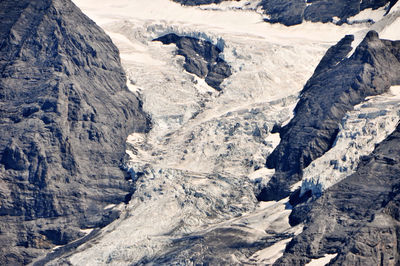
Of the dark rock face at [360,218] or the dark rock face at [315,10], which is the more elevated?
the dark rock face at [315,10]

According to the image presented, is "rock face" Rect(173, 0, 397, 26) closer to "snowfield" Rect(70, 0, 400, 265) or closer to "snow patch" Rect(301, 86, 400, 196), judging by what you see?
"snowfield" Rect(70, 0, 400, 265)

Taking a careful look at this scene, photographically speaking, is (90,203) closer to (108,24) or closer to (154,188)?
(154,188)

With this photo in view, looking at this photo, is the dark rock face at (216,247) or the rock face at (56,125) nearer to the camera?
the dark rock face at (216,247)

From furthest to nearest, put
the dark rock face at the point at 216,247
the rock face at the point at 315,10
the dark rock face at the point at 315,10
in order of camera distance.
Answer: the dark rock face at the point at 315,10 < the rock face at the point at 315,10 < the dark rock face at the point at 216,247

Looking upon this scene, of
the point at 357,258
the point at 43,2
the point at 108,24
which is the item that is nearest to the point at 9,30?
the point at 43,2

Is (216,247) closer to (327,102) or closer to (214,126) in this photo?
(214,126)

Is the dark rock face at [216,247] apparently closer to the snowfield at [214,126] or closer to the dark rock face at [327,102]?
the snowfield at [214,126]

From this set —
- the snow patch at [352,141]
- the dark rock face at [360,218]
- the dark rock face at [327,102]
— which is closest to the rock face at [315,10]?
the dark rock face at [327,102]

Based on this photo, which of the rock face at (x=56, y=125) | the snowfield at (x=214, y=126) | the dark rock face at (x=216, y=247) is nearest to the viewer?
the dark rock face at (x=216, y=247)
